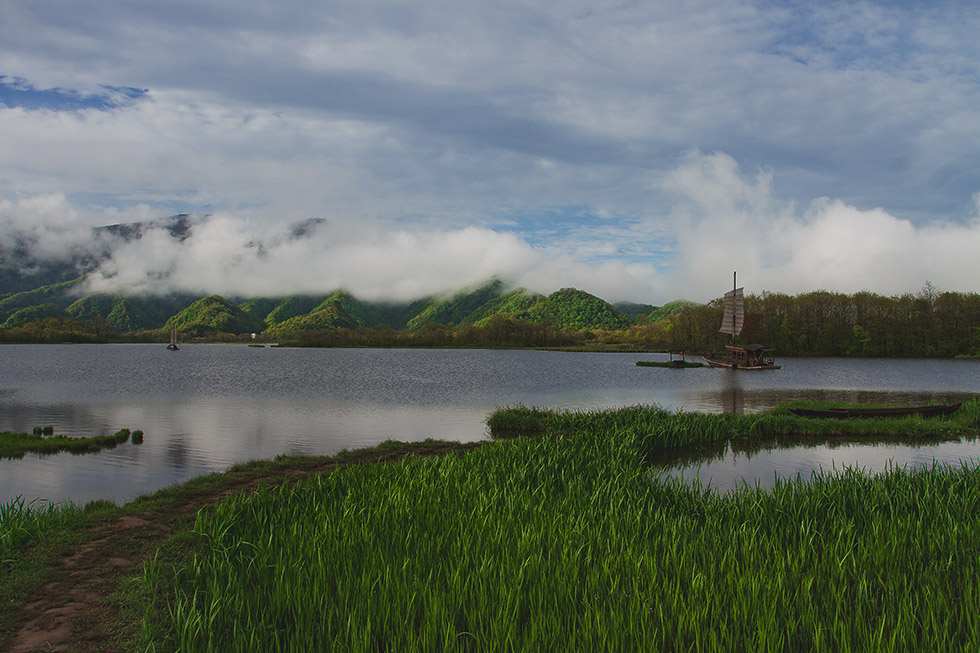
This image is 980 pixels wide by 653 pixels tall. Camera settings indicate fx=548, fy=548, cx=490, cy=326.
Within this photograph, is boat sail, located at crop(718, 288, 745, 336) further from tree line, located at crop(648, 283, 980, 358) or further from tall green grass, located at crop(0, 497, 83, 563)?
tall green grass, located at crop(0, 497, 83, 563)

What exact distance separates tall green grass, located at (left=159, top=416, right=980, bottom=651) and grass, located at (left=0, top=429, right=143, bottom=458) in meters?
12.9

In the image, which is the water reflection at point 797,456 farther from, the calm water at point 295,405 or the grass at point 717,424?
the grass at point 717,424

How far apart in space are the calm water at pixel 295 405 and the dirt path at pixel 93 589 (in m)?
4.74

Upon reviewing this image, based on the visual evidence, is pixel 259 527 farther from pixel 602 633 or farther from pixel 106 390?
pixel 106 390

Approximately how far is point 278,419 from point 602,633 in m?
24.1

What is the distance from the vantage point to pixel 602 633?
4676mm

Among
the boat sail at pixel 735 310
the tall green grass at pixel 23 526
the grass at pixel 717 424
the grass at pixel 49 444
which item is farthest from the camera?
the boat sail at pixel 735 310

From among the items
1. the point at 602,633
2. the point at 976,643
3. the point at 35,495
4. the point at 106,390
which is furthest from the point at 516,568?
the point at 106,390

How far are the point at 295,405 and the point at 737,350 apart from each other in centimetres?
5790

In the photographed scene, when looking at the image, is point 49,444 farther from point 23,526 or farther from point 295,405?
point 295,405

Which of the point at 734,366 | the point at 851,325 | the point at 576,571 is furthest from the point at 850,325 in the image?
the point at 576,571

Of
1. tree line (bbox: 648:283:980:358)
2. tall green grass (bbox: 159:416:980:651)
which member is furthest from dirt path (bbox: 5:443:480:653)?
tree line (bbox: 648:283:980:358)

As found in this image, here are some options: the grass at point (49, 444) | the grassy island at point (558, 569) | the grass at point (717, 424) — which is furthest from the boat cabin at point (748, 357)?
the grass at point (49, 444)

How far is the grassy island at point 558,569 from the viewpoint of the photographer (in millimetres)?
4879
